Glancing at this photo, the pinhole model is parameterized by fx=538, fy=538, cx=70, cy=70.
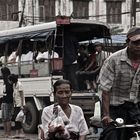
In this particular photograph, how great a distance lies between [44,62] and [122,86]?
330 inches

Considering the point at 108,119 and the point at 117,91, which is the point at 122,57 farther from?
the point at 108,119

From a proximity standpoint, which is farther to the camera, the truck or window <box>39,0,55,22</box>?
window <box>39,0,55,22</box>

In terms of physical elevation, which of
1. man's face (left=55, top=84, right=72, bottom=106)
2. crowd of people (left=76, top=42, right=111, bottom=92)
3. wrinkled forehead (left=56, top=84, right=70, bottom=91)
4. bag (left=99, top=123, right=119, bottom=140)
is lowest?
crowd of people (left=76, top=42, right=111, bottom=92)

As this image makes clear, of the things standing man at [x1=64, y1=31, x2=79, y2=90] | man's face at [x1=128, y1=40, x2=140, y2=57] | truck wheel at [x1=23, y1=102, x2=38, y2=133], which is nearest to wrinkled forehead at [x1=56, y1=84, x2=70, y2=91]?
man's face at [x1=128, y1=40, x2=140, y2=57]

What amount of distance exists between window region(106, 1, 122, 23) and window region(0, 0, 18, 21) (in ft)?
22.3

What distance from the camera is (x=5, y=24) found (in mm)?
35188

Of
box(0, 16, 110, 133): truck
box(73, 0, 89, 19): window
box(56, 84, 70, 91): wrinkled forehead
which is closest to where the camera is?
box(56, 84, 70, 91): wrinkled forehead

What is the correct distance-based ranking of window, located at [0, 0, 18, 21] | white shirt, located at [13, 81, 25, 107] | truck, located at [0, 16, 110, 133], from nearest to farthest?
1. white shirt, located at [13, 81, 25, 107]
2. truck, located at [0, 16, 110, 133]
3. window, located at [0, 0, 18, 21]

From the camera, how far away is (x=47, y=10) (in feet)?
121

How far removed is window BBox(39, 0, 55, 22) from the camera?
3653 centimetres

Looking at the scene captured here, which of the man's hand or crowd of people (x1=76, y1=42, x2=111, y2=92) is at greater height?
the man's hand

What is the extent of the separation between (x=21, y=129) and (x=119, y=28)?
2480 cm

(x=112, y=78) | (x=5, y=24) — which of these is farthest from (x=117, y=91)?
(x=5, y=24)

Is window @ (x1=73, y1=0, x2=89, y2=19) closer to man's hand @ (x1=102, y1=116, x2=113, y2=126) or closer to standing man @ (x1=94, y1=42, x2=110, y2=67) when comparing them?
standing man @ (x1=94, y1=42, x2=110, y2=67)
